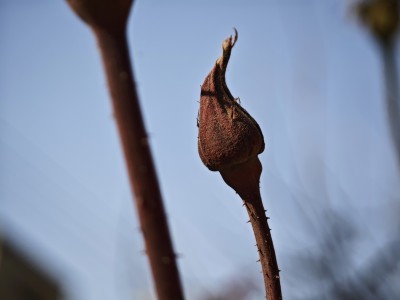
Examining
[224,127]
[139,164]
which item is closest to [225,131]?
[224,127]

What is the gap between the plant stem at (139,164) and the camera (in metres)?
0.50

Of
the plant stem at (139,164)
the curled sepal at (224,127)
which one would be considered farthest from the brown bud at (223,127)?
the plant stem at (139,164)

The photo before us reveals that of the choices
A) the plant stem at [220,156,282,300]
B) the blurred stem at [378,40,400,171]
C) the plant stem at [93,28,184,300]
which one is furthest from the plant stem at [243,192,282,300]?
the blurred stem at [378,40,400,171]

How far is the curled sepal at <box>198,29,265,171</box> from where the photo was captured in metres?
0.35

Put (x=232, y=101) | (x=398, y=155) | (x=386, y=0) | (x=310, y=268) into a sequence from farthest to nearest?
(x=386, y=0)
(x=398, y=155)
(x=310, y=268)
(x=232, y=101)

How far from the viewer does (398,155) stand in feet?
5.36

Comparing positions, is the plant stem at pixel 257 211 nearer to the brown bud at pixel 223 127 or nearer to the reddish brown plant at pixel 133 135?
the brown bud at pixel 223 127

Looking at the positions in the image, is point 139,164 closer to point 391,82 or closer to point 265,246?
point 265,246

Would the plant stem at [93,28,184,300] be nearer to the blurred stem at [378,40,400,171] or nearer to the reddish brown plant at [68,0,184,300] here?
the reddish brown plant at [68,0,184,300]

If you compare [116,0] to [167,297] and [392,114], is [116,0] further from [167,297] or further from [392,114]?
[392,114]

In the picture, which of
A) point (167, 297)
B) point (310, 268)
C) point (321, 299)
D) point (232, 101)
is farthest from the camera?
A: point (310, 268)

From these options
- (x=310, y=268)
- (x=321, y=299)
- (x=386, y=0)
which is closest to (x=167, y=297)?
(x=321, y=299)

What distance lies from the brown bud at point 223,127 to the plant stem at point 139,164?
6.3 inches

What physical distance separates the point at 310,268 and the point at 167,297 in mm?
846
